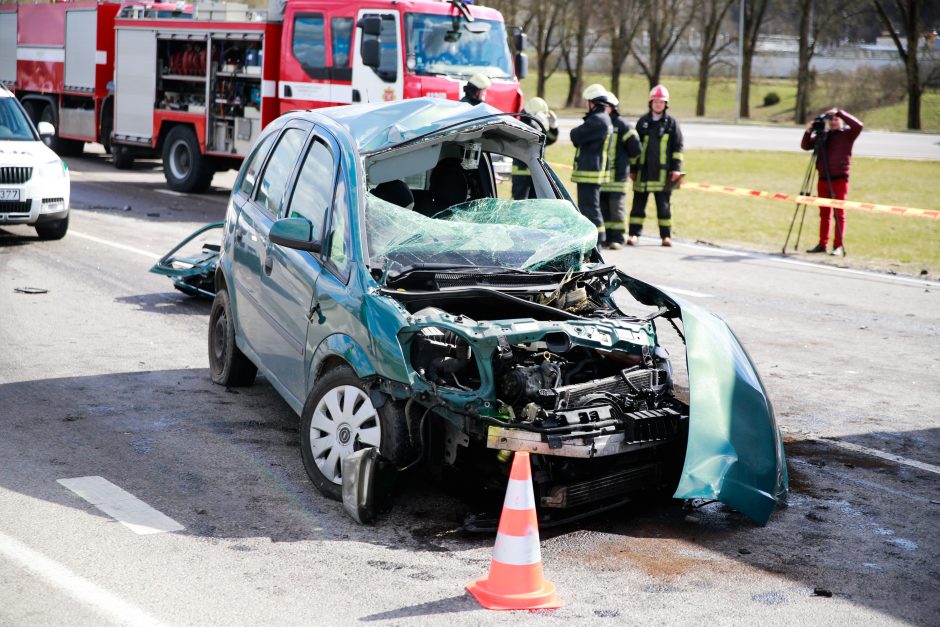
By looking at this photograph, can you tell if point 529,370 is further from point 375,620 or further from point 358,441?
point 375,620

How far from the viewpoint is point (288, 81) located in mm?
17469

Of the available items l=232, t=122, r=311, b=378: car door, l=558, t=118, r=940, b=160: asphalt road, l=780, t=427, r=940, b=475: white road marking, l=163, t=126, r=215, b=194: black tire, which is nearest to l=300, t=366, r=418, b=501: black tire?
l=232, t=122, r=311, b=378: car door

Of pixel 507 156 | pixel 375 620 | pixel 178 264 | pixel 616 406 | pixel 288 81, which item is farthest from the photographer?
pixel 288 81

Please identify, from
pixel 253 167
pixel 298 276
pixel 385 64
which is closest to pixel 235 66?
pixel 385 64

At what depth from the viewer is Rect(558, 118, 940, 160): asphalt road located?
35.5 meters

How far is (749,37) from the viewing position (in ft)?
206

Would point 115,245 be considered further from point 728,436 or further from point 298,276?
point 728,436

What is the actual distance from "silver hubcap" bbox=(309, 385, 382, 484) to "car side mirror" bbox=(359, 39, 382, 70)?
11288mm

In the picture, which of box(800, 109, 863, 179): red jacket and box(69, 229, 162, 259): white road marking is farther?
box(800, 109, 863, 179): red jacket

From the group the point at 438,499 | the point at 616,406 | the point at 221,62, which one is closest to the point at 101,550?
the point at 438,499

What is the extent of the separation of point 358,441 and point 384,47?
11.9m

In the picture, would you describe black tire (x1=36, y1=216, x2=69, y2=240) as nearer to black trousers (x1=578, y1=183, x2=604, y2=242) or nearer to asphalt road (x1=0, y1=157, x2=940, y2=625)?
asphalt road (x1=0, y1=157, x2=940, y2=625)

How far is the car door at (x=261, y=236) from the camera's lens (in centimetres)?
655

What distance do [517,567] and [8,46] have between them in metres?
25.5
